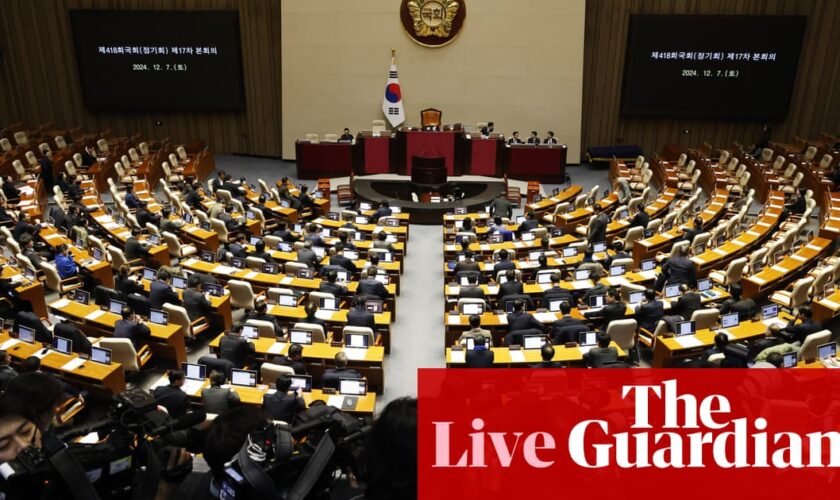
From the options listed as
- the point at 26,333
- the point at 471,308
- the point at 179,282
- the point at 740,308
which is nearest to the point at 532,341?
the point at 471,308

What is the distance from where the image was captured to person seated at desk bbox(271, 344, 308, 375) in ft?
25.0

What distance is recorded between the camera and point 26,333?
328 inches

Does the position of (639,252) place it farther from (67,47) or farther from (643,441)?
(67,47)

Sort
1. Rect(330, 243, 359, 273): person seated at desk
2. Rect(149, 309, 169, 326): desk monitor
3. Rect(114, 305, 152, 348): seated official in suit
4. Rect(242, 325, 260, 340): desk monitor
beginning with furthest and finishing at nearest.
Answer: Rect(330, 243, 359, 273): person seated at desk < Rect(149, 309, 169, 326): desk monitor < Rect(242, 325, 260, 340): desk monitor < Rect(114, 305, 152, 348): seated official in suit

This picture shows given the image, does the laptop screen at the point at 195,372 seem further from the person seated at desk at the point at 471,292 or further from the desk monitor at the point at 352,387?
the person seated at desk at the point at 471,292

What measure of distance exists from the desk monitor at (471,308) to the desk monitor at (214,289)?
369cm

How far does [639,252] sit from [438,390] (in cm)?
735

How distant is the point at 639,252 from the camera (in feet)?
42.0

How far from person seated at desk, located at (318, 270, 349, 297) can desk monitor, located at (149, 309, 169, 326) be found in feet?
7.59

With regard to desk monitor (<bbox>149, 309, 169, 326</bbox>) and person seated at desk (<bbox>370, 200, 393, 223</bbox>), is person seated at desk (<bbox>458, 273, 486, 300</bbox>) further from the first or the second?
person seated at desk (<bbox>370, 200, 393, 223</bbox>)

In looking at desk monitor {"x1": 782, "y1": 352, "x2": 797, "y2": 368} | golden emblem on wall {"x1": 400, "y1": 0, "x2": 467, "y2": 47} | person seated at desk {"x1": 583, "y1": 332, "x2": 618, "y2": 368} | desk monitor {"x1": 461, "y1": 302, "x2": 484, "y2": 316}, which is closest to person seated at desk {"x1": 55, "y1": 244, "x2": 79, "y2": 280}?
desk monitor {"x1": 461, "y1": 302, "x2": 484, "y2": 316}

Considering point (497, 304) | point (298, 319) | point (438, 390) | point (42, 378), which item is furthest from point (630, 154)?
point (42, 378)

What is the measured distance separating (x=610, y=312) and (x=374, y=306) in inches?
133

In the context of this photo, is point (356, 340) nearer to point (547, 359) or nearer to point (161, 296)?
point (547, 359)
